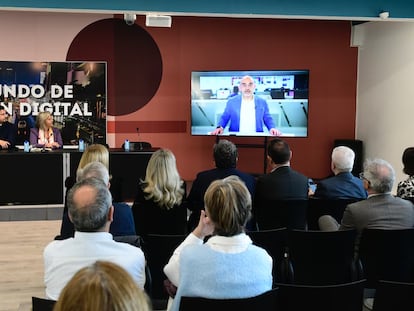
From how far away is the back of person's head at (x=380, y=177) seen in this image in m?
3.30

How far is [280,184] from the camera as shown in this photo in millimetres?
4180

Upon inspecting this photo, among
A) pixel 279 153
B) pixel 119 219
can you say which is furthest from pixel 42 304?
pixel 279 153

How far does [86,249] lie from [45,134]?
6.49 m

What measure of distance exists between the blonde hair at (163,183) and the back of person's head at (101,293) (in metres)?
2.75

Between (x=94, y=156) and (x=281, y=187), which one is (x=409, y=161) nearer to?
(x=281, y=187)

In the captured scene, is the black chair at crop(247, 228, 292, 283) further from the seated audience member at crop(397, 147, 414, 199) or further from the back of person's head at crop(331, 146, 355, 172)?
the seated audience member at crop(397, 147, 414, 199)

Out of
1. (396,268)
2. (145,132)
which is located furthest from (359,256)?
(145,132)

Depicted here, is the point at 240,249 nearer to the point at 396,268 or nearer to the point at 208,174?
the point at 396,268

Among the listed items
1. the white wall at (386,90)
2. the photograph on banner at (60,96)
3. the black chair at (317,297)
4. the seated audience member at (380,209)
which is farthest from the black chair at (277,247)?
the photograph on banner at (60,96)

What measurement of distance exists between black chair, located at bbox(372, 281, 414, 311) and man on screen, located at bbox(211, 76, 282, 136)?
22.1 ft

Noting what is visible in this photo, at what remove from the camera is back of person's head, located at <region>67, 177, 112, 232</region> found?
218 cm

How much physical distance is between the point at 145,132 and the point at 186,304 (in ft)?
24.8

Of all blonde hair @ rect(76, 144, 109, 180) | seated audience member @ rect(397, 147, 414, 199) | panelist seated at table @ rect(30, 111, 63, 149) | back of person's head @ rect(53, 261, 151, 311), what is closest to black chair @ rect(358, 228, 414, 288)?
seated audience member @ rect(397, 147, 414, 199)

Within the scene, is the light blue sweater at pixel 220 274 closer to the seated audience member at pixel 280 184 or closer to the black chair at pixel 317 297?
the black chair at pixel 317 297
